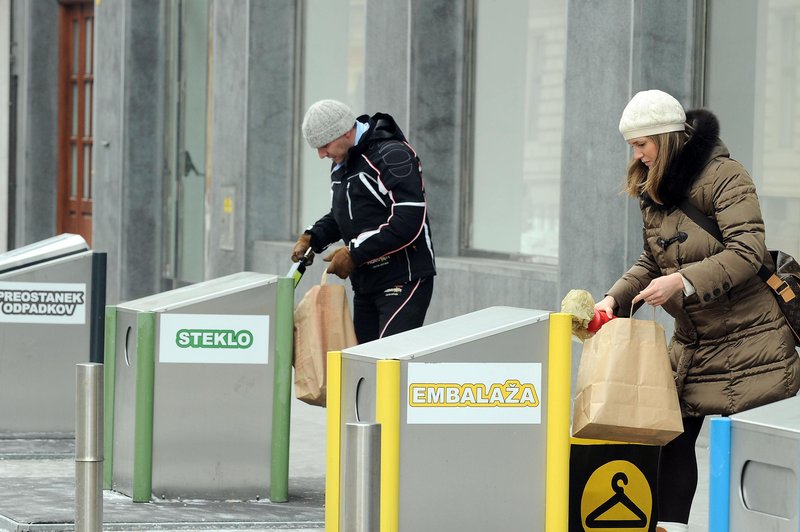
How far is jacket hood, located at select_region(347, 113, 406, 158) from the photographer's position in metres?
6.93

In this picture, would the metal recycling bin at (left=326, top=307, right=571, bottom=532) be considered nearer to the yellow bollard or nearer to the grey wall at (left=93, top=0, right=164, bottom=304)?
the yellow bollard

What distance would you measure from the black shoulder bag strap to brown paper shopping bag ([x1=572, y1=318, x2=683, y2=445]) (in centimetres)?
35

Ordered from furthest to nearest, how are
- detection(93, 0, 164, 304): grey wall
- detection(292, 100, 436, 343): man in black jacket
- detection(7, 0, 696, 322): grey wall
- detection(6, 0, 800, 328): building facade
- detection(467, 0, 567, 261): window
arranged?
detection(93, 0, 164, 304): grey wall
detection(467, 0, 567, 261): window
detection(7, 0, 696, 322): grey wall
detection(6, 0, 800, 328): building facade
detection(292, 100, 436, 343): man in black jacket

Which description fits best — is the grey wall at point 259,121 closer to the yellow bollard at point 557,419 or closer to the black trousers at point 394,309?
the black trousers at point 394,309

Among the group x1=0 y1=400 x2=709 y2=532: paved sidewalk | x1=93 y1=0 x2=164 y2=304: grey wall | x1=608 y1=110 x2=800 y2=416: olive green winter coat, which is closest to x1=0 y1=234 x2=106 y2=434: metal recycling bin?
x1=0 y1=400 x2=709 y2=532: paved sidewalk

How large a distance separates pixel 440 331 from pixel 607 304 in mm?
554

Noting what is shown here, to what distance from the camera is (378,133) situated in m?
6.96

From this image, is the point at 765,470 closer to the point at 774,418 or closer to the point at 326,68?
the point at 774,418

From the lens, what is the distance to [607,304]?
5438 millimetres

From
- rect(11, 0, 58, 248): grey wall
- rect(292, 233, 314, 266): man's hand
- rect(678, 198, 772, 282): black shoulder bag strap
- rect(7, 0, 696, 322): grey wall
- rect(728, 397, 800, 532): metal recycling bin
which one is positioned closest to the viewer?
rect(728, 397, 800, 532): metal recycling bin

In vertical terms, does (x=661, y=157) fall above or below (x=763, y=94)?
below

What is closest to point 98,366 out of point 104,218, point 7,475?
point 7,475

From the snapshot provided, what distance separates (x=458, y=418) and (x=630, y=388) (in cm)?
56

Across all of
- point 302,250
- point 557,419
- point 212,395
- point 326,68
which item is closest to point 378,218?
point 302,250
